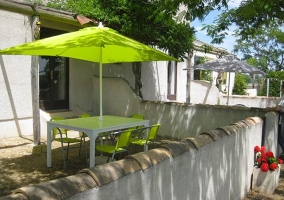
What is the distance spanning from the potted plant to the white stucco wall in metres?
5.70

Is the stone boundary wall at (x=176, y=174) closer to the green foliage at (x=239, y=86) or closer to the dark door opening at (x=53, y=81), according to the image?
the dark door opening at (x=53, y=81)

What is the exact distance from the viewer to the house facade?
7.70 metres

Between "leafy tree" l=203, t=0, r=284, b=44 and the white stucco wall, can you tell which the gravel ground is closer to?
the white stucco wall

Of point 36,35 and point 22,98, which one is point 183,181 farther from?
point 22,98

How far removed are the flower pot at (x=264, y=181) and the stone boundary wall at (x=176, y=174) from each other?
0.45ft

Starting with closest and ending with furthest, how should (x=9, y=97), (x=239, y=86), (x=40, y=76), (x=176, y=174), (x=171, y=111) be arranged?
(x=176, y=174) < (x=9, y=97) < (x=171, y=111) < (x=40, y=76) < (x=239, y=86)

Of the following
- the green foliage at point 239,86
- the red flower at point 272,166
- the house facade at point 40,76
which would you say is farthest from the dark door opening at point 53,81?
the green foliage at point 239,86

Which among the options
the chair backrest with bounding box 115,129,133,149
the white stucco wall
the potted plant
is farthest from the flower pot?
the white stucco wall

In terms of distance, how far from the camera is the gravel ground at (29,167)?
200 inches

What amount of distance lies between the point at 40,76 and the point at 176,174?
7.31 meters

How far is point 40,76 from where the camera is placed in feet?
30.9

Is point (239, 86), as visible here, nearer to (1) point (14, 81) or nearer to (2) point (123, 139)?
(1) point (14, 81)

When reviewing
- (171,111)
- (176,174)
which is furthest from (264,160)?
(171,111)

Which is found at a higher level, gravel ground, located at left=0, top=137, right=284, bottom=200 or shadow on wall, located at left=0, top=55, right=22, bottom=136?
shadow on wall, located at left=0, top=55, right=22, bottom=136
